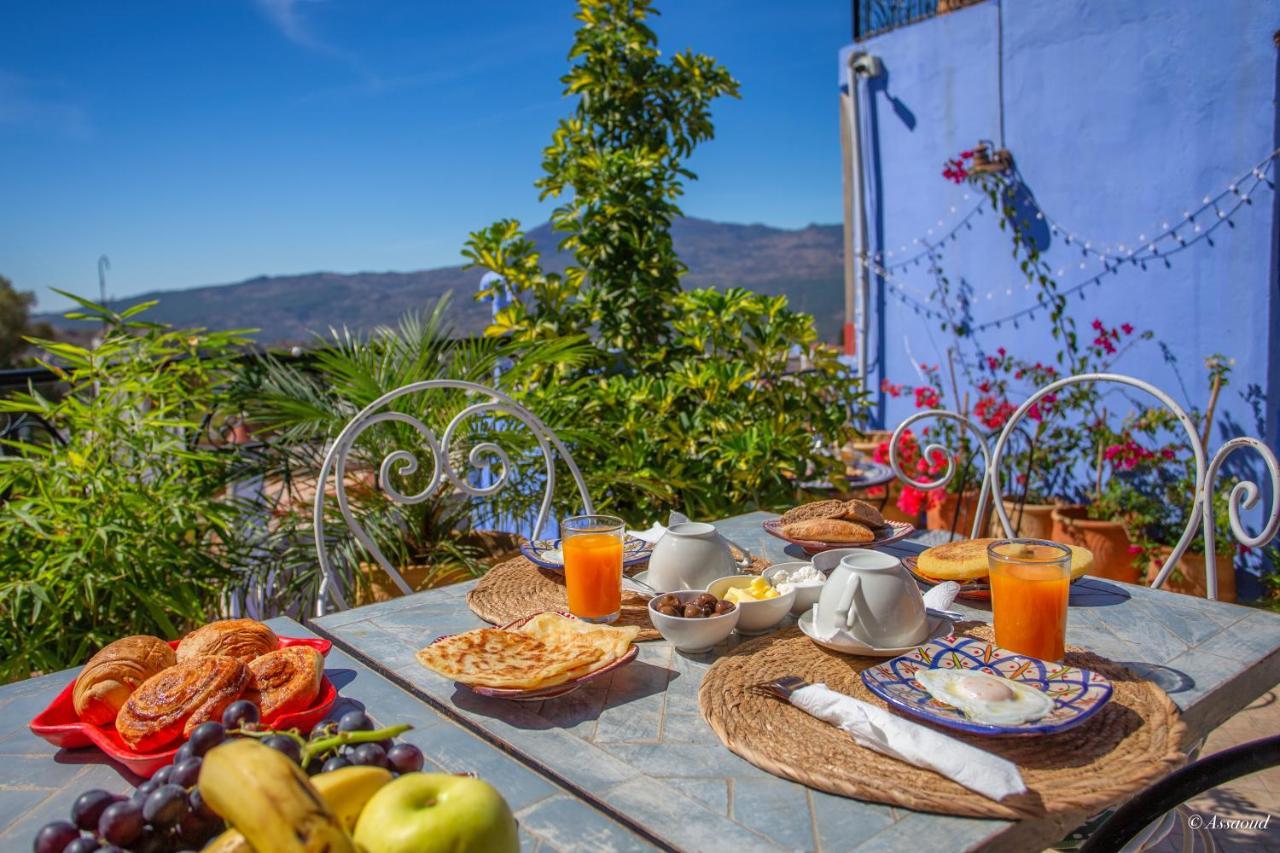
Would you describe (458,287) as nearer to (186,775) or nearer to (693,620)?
(693,620)

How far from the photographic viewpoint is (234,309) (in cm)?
4544

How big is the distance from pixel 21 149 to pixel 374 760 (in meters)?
75.0

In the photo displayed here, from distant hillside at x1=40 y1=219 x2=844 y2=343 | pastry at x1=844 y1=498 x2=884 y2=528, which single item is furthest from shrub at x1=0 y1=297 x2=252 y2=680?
pastry at x1=844 y1=498 x2=884 y2=528

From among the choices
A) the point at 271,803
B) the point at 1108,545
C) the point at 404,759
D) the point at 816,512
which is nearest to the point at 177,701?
the point at 404,759

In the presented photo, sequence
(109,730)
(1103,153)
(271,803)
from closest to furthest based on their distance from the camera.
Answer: (271,803)
(109,730)
(1103,153)

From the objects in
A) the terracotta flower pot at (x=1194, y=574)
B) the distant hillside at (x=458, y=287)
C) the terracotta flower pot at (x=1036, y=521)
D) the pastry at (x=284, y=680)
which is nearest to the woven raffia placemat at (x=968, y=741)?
the pastry at (x=284, y=680)

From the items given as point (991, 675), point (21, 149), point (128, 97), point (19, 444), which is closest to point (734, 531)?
point (991, 675)

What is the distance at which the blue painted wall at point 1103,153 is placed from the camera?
3.74m

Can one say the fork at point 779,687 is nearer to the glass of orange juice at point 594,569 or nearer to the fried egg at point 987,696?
the fried egg at point 987,696

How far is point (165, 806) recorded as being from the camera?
28.0 inches

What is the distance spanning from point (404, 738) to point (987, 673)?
0.71 m

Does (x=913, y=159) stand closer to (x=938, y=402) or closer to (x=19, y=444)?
Result: (x=938, y=402)

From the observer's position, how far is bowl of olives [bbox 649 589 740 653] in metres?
1.20

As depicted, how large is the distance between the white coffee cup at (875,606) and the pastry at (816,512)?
0.51m
